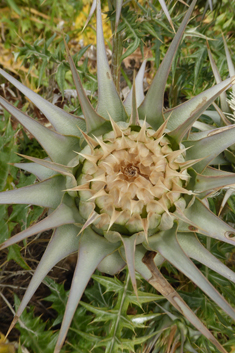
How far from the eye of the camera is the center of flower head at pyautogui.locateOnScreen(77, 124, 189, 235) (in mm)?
899

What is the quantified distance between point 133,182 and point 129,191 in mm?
29

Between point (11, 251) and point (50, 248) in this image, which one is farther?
point (11, 251)

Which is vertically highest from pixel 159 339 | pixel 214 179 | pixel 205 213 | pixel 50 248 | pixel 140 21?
pixel 140 21

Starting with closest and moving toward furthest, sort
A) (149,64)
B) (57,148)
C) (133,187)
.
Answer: (133,187) < (57,148) < (149,64)

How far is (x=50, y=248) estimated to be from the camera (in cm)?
93

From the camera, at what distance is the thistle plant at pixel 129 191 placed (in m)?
0.89

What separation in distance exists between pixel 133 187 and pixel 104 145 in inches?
5.8

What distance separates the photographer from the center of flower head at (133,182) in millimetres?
A: 899

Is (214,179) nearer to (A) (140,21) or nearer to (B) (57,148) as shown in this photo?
(B) (57,148)

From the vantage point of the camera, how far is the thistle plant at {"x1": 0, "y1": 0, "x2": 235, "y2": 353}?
89 cm

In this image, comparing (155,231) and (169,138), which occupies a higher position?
(169,138)

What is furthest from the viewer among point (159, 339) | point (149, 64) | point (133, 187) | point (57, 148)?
point (149, 64)

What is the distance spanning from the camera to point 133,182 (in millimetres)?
893

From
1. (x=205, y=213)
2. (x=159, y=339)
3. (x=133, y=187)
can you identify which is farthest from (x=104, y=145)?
(x=159, y=339)
